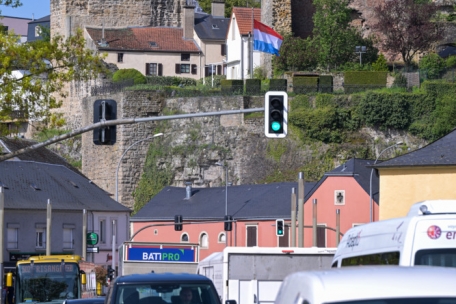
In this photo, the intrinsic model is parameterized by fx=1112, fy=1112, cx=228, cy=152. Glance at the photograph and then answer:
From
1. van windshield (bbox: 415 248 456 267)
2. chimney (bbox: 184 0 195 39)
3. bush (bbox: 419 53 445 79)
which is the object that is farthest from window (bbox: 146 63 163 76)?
van windshield (bbox: 415 248 456 267)

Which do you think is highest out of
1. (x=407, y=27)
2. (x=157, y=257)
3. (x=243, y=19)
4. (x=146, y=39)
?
(x=243, y=19)

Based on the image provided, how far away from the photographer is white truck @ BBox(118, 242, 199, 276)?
26188mm

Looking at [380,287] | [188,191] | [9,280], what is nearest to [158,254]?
[9,280]

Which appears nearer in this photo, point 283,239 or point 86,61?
point 86,61

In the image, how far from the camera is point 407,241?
9.63 metres

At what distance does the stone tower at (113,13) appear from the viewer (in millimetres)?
80500

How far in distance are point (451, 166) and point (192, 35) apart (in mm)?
48356

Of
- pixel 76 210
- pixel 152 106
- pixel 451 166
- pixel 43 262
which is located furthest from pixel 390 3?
pixel 43 262

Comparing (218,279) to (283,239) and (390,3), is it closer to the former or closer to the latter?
(283,239)

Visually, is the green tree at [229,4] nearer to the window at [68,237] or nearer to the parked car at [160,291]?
the window at [68,237]

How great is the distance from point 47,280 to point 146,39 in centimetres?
5723

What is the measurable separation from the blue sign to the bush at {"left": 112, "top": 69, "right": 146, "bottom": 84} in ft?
156

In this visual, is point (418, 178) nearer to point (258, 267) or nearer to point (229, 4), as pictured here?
point (258, 267)

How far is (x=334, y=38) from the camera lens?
69.1 m
